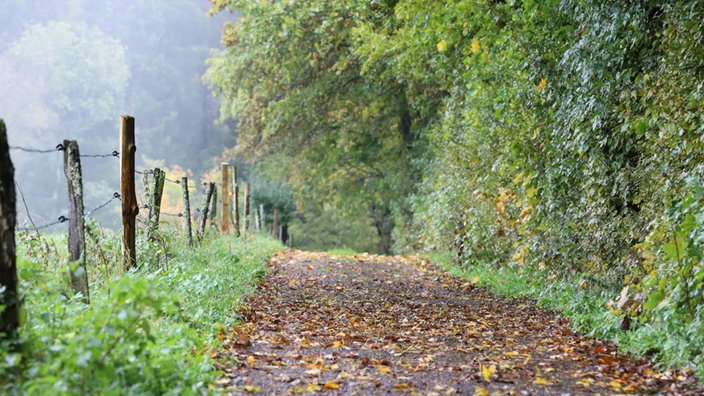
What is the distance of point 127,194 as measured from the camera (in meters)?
7.70

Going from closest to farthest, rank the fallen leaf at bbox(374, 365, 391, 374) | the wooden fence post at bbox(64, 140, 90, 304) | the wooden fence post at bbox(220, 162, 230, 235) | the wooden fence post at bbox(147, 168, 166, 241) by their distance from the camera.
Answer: the fallen leaf at bbox(374, 365, 391, 374), the wooden fence post at bbox(64, 140, 90, 304), the wooden fence post at bbox(147, 168, 166, 241), the wooden fence post at bbox(220, 162, 230, 235)

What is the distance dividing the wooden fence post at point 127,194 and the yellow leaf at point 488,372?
4.38m

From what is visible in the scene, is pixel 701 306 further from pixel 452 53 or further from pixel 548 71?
pixel 452 53

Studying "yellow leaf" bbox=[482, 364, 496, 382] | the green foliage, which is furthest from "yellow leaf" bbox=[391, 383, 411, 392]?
the green foliage

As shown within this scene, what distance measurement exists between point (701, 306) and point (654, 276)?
62 centimetres

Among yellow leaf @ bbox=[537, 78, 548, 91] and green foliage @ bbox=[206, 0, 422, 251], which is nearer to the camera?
yellow leaf @ bbox=[537, 78, 548, 91]

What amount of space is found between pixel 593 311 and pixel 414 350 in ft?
8.23

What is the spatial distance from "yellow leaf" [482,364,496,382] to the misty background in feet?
136

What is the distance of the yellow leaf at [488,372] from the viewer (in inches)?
201

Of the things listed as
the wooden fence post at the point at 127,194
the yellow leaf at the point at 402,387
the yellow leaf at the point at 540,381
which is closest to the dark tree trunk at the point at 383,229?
the wooden fence post at the point at 127,194

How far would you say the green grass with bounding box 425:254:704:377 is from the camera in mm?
5355

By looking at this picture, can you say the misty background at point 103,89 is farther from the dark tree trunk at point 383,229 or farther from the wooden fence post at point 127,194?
the wooden fence post at point 127,194

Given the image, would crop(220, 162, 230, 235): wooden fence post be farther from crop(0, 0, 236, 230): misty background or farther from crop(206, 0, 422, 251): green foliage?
crop(0, 0, 236, 230): misty background

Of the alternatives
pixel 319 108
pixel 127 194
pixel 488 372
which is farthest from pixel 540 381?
pixel 319 108
